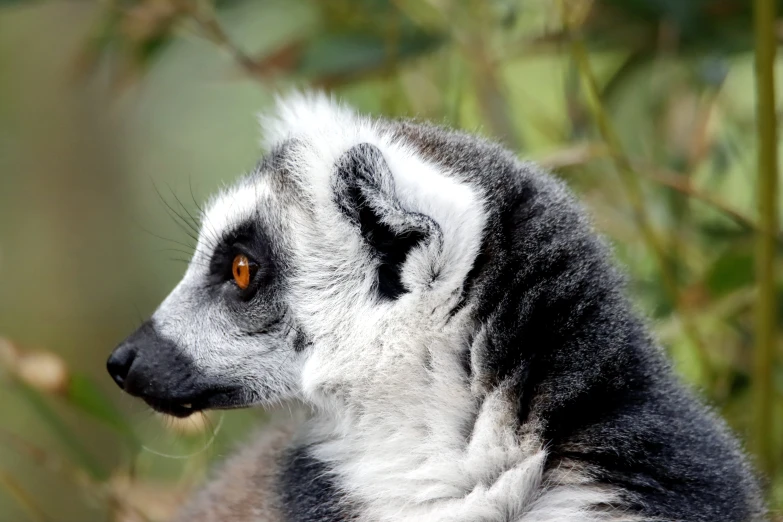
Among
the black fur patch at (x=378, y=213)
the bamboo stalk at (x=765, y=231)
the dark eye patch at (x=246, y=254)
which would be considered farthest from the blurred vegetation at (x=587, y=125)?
the black fur patch at (x=378, y=213)

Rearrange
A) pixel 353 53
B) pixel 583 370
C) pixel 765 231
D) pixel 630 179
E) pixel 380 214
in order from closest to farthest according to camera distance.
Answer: pixel 583 370 → pixel 380 214 → pixel 765 231 → pixel 630 179 → pixel 353 53

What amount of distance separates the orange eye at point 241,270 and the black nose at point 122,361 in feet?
0.81

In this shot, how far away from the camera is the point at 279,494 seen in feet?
6.31

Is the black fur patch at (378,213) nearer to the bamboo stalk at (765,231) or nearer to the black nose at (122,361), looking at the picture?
the black nose at (122,361)

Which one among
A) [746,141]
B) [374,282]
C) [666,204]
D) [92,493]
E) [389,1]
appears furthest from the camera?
[746,141]

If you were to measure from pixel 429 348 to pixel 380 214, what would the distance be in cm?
26

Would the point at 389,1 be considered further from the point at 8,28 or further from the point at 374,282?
the point at 8,28

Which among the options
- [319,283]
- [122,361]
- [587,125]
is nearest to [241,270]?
[319,283]

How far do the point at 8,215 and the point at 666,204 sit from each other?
13.9ft

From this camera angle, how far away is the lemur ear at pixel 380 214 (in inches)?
62.9

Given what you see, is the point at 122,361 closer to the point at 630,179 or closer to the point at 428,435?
the point at 428,435

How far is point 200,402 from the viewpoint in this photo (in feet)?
5.94

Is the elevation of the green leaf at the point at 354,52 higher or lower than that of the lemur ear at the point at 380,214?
higher

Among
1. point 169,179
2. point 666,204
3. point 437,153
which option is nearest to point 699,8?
point 666,204
